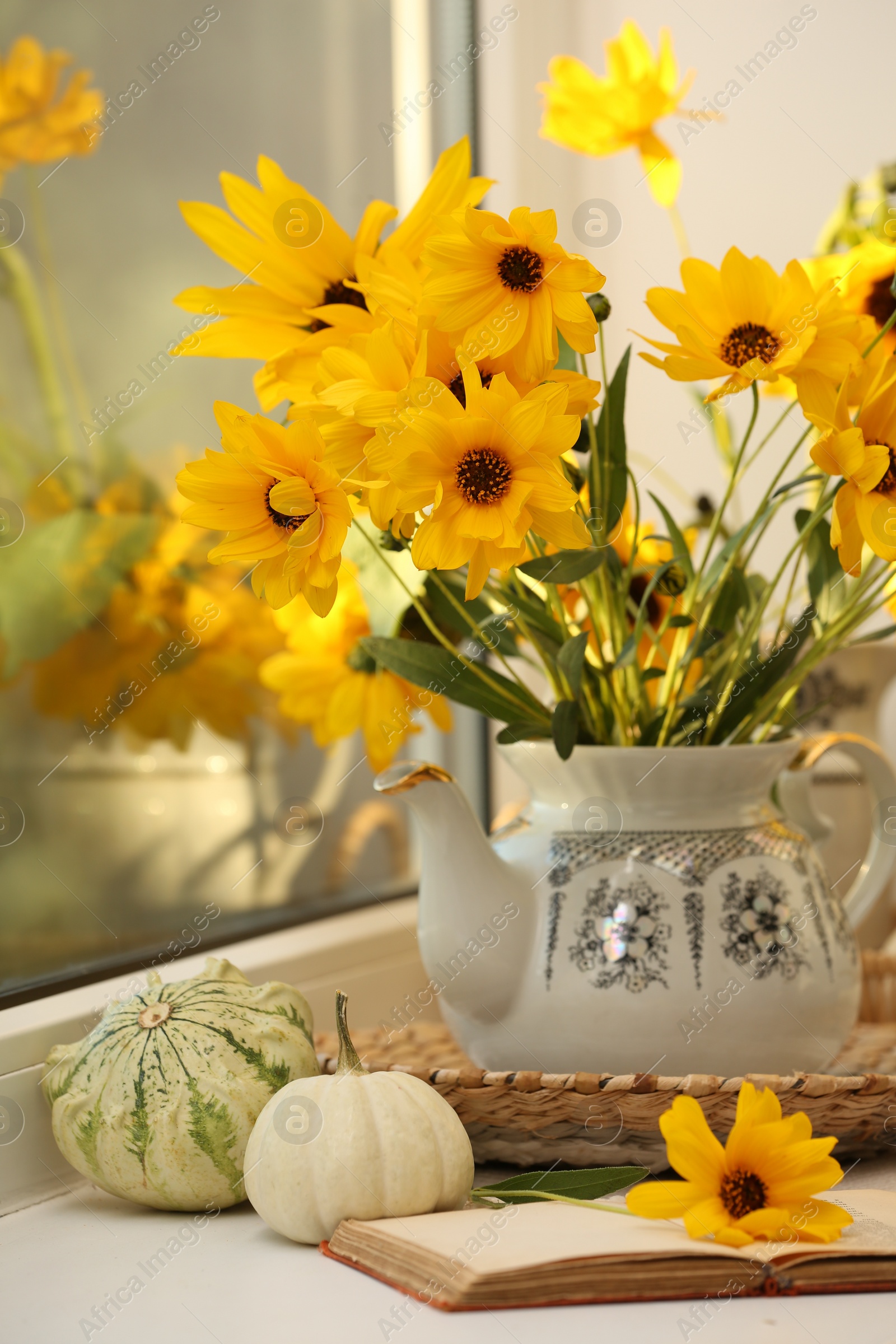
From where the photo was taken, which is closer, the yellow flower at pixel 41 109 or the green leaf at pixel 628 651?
the green leaf at pixel 628 651

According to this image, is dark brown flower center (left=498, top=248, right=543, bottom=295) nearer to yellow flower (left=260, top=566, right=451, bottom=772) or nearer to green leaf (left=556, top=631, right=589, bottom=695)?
green leaf (left=556, top=631, right=589, bottom=695)

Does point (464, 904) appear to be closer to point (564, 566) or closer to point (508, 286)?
point (564, 566)

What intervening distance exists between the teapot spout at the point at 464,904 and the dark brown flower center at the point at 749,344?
10.3 inches

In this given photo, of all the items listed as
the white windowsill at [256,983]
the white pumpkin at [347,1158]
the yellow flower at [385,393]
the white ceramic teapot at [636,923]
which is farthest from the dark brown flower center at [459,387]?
the white windowsill at [256,983]

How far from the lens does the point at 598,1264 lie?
1.51 ft

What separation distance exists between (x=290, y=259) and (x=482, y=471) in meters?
0.18

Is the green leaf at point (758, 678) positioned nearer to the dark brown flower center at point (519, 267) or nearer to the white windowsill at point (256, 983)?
the dark brown flower center at point (519, 267)

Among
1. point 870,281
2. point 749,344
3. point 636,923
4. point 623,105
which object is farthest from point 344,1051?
point 623,105

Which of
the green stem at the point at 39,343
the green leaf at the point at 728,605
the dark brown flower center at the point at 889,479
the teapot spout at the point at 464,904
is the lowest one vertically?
the teapot spout at the point at 464,904

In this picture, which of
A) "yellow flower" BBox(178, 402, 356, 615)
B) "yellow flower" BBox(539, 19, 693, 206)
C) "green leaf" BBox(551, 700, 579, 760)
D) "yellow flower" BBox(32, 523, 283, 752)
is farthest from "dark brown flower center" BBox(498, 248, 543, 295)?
"yellow flower" BBox(32, 523, 283, 752)

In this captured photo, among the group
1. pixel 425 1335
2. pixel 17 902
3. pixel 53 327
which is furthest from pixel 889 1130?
pixel 53 327

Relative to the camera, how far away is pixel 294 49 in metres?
1.06

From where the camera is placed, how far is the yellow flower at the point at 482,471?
471mm

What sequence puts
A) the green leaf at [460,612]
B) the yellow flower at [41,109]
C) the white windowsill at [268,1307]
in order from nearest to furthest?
the white windowsill at [268,1307], the green leaf at [460,612], the yellow flower at [41,109]
